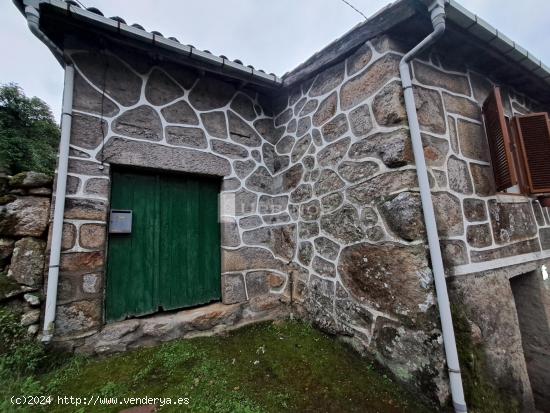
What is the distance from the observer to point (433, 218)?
60.8 inches

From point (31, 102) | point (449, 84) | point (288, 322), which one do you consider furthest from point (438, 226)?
point (31, 102)

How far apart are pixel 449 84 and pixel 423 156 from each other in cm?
98

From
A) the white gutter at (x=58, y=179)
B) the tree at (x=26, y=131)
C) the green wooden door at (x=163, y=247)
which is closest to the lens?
the white gutter at (x=58, y=179)

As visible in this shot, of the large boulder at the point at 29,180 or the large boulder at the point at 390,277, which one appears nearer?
the large boulder at the point at 390,277

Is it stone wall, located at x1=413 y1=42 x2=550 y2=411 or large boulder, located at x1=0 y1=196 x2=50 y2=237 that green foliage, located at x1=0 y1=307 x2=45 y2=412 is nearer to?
large boulder, located at x1=0 y1=196 x2=50 y2=237

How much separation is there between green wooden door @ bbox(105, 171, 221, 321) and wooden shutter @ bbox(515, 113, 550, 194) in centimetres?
316

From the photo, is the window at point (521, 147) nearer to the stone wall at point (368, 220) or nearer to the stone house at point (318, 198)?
the stone house at point (318, 198)

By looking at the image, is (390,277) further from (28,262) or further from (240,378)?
(28,262)

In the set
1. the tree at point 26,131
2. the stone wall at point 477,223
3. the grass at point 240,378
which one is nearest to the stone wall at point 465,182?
the stone wall at point 477,223

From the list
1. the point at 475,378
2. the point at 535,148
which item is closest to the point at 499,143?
the point at 535,148

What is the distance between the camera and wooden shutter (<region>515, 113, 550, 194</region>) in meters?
2.22

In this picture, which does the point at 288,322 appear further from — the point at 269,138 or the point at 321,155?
the point at 269,138

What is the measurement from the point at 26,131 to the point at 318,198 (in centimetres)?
1014

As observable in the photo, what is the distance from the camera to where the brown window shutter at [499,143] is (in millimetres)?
1907
